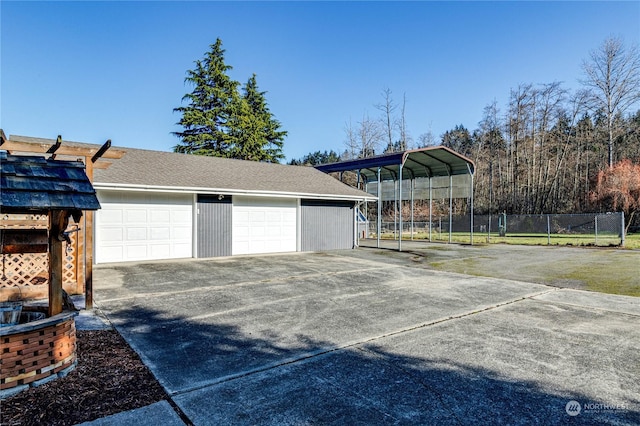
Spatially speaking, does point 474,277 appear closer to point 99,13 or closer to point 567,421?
point 567,421

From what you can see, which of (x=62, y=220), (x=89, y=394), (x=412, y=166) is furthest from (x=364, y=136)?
(x=89, y=394)

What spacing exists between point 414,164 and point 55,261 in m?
17.6

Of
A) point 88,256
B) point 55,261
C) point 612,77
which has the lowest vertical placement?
point 88,256

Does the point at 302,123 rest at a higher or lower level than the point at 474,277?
higher

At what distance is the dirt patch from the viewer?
2520mm

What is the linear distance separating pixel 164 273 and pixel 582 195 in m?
34.5

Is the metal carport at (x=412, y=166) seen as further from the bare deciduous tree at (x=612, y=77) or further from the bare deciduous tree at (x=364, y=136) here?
the bare deciduous tree at (x=612, y=77)

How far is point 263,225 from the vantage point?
13086mm

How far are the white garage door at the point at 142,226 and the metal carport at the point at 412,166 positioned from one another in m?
7.96

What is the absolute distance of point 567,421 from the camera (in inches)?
99.5

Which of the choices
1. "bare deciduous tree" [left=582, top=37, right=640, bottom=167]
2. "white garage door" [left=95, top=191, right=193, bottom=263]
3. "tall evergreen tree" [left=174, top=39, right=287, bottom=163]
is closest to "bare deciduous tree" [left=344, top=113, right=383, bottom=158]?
"tall evergreen tree" [left=174, top=39, right=287, bottom=163]

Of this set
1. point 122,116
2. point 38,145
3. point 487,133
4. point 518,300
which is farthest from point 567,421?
point 487,133

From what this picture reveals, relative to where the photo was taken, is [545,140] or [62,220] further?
[545,140]

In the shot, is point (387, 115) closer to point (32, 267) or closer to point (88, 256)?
point (32, 267)
